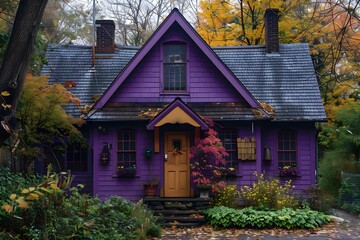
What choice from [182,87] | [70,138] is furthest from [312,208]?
[70,138]

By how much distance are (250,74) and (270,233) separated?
26.2ft

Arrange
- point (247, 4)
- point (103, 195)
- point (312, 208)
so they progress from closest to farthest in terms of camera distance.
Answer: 1. point (312, 208)
2. point (103, 195)
3. point (247, 4)

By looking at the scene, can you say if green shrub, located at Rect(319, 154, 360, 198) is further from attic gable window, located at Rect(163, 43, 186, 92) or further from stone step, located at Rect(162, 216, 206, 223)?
attic gable window, located at Rect(163, 43, 186, 92)

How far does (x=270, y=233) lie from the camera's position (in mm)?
13031

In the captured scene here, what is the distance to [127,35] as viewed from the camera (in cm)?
3559

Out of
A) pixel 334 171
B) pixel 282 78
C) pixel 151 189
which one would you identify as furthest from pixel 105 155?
pixel 334 171

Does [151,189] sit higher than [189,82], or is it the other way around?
[189,82]

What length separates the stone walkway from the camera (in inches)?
487

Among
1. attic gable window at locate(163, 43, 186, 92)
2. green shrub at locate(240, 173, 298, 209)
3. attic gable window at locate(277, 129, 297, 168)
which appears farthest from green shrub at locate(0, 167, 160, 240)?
attic gable window at locate(277, 129, 297, 168)

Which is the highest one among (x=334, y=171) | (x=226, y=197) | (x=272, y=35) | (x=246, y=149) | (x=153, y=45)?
(x=272, y=35)

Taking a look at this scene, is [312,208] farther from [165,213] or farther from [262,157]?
[165,213]

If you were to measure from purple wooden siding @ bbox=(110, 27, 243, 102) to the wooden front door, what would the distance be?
145 centimetres

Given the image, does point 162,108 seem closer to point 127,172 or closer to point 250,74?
point 127,172

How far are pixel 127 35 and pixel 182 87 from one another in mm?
19374
